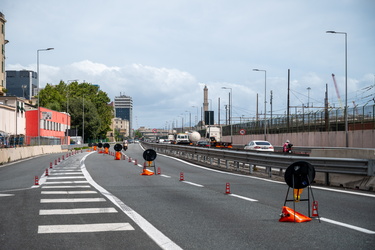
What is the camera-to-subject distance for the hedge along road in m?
6.78

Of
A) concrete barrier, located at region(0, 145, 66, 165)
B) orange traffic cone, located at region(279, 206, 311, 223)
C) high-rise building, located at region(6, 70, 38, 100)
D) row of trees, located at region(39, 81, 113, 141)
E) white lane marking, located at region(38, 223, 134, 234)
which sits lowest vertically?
concrete barrier, located at region(0, 145, 66, 165)

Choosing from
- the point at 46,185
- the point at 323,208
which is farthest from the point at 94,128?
the point at 323,208

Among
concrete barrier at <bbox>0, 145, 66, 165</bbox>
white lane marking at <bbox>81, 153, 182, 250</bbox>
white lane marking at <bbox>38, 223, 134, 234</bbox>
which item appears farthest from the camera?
concrete barrier at <bbox>0, 145, 66, 165</bbox>

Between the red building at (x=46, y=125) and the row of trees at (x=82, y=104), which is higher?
the row of trees at (x=82, y=104)

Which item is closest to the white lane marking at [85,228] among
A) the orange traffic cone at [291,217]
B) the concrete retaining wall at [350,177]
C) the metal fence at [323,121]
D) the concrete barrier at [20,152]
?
the orange traffic cone at [291,217]

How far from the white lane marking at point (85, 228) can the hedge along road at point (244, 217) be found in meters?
0.56

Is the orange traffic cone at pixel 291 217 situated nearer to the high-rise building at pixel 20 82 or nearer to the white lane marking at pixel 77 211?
the white lane marking at pixel 77 211

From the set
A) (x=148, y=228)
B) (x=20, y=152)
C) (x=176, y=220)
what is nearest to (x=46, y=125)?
(x=20, y=152)

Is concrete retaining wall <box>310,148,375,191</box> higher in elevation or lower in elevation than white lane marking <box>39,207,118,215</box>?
higher

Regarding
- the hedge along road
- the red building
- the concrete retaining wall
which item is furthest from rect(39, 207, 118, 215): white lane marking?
the red building

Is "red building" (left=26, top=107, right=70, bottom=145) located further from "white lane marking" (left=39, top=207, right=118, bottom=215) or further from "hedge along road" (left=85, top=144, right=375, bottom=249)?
"white lane marking" (left=39, top=207, right=118, bottom=215)

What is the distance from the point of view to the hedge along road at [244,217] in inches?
267

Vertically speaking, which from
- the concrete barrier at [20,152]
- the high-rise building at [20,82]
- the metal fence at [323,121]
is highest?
the high-rise building at [20,82]

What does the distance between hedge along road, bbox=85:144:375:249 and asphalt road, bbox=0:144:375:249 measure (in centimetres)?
1
